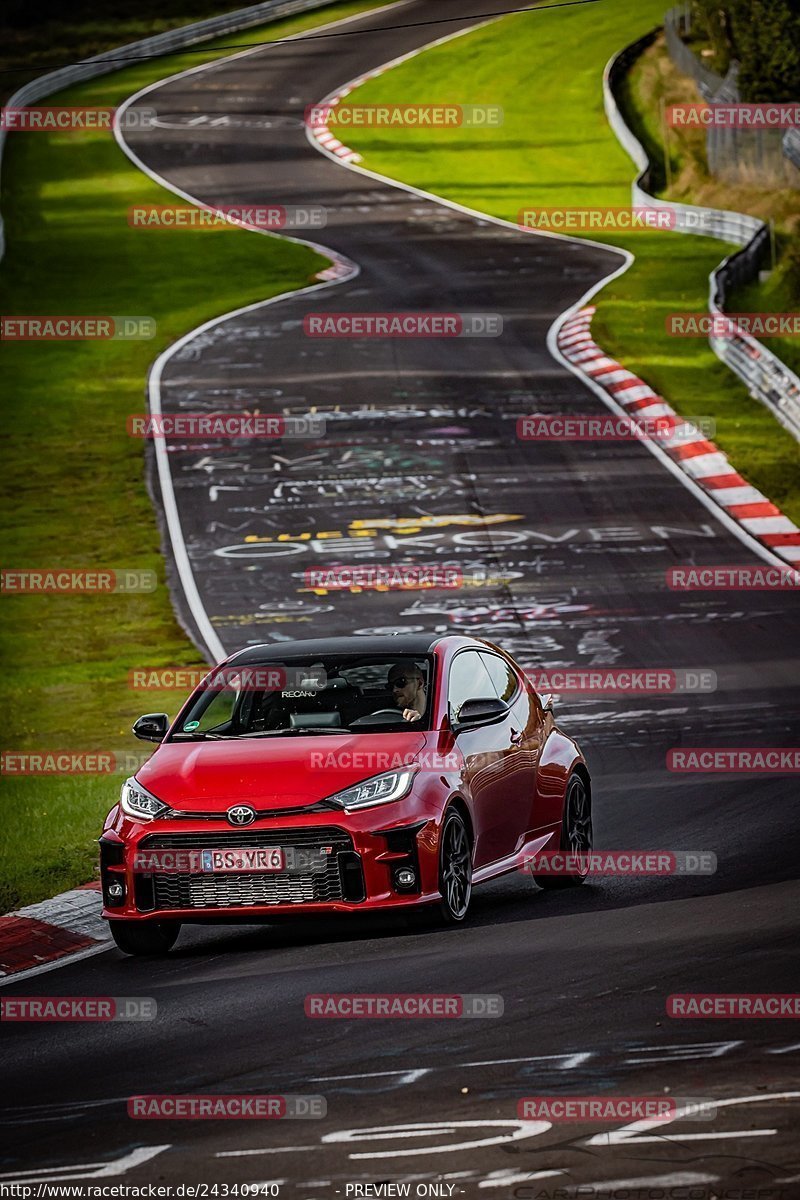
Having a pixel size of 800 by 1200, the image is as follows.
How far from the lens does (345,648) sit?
475 inches

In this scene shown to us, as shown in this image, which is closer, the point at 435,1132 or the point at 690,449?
the point at 435,1132

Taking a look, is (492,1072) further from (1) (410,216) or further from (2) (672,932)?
(1) (410,216)

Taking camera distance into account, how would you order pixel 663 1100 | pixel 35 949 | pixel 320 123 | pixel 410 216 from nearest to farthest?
pixel 663 1100 < pixel 35 949 < pixel 410 216 < pixel 320 123

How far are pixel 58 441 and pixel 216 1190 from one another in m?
28.3

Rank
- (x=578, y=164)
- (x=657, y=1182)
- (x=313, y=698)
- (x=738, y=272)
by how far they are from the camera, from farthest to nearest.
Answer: (x=578, y=164)
(x=738, y=272)
(x=313, y=698)
(x=657, y=1182)

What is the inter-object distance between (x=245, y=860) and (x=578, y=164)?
51.1 meters

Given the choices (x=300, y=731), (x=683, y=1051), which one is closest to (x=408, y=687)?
(x=300, y=731)

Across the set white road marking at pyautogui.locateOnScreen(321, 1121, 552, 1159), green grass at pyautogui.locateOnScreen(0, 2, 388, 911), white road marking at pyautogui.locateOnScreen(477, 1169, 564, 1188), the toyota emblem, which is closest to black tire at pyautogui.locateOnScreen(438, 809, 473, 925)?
the toyota emblem

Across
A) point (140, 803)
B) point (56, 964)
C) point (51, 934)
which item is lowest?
point (51, 934)

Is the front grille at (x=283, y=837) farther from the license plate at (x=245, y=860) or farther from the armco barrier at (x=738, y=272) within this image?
the armco barrier at (x=738, y=272)

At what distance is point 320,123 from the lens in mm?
67062

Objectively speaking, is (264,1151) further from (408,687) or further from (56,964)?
(408,687)

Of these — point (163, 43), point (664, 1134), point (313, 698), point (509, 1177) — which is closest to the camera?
point (509, 1177)

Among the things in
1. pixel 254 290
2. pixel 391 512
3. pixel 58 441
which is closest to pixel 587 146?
pixel 254 290
